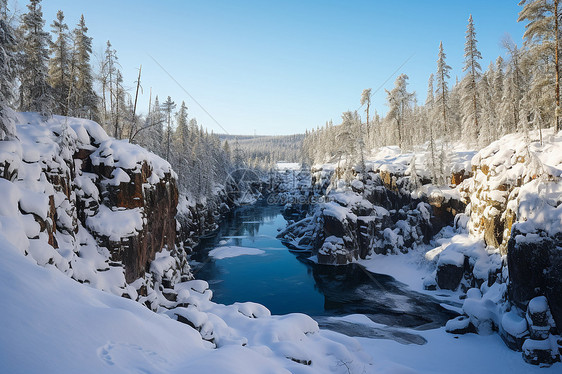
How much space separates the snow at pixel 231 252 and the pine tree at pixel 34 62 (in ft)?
78.0

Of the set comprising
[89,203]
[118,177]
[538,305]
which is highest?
[118,177]

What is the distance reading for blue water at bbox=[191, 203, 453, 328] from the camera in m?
22.6

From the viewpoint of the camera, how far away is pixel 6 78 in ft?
38.2

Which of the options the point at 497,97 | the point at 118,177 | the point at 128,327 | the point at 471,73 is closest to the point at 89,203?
the point at 118,177

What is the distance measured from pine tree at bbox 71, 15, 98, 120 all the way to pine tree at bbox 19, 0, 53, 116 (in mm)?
5950

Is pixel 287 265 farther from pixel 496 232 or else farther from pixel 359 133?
pixel 359 133

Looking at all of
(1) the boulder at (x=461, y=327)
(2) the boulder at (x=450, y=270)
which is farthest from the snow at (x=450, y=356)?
(2) the boulder at (x=450, y=270)

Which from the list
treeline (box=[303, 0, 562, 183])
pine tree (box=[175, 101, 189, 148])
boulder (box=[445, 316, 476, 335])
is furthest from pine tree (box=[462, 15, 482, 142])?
pine tree (box=[175, 101, 189, 148])

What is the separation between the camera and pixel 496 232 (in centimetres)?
2283

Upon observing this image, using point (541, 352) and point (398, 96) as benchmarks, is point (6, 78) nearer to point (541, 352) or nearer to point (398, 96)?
point (541, 352)

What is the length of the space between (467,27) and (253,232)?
4191 centimetres

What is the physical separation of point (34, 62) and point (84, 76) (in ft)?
33.1

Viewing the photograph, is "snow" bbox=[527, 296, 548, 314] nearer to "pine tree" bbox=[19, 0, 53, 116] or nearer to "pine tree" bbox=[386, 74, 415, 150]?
"pine tree" bbox=[19, 0, 53, 116]

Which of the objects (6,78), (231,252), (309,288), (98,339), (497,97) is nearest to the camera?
(98,339)
